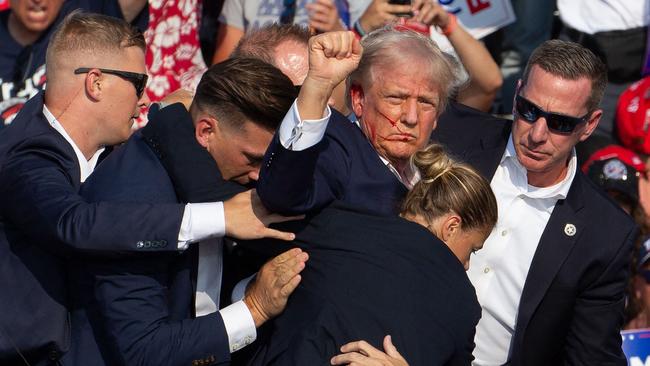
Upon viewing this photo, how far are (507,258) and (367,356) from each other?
1.46 m

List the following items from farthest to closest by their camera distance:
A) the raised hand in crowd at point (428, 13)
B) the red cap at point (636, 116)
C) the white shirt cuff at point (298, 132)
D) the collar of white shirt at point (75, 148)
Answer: the red cap at point (636, 116) → the raised hand in crowd at point (428, 13) → the collar of white shirt at point (75, 148) → the white shirt cuff at point (298, 132)

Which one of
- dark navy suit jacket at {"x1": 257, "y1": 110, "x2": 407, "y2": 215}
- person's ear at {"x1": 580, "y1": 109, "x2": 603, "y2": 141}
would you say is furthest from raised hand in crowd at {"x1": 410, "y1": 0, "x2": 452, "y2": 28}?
dark navy suit jacket at {"x1": 257, "y1": 110, "x2": 407, "y2": 215}

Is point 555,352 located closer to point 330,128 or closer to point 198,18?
point 330,128

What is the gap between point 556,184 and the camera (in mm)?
4863

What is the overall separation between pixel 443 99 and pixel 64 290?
1504mm

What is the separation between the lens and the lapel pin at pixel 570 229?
15.6 feet

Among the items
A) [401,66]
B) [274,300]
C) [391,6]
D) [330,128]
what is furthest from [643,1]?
[274,300]

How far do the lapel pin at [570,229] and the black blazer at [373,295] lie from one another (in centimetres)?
120

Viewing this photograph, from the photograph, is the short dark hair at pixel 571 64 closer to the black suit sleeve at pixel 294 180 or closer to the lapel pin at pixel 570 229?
the lapel pin at pixel 570 229

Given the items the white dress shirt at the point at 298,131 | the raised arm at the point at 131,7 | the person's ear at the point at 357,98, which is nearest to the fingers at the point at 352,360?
the white dress shirt at the point at 298,131

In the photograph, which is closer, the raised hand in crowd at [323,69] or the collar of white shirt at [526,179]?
the raised hand in crowd at [323,69]

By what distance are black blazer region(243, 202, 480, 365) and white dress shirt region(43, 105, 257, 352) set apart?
0.11m

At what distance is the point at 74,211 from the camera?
3.60 metres

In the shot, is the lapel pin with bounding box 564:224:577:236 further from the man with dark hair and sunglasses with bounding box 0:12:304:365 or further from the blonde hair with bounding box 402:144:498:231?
the man with dark hair and sunglasses with bounding box 0:12:304:365
